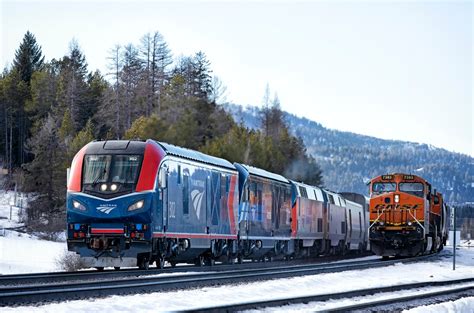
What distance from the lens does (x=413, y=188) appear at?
39.4m

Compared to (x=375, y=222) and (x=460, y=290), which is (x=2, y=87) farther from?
(x=460, y=290)

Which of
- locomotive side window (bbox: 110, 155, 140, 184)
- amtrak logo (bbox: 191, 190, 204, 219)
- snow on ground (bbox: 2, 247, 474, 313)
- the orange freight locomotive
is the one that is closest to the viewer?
snow on ground (bbox: 2, 247, 474, 313)

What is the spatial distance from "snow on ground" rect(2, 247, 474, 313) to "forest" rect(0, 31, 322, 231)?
1605 inches

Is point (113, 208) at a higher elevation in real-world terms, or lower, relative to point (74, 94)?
lower

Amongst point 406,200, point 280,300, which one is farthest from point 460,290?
point 406,200

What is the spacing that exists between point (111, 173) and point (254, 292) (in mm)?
6266

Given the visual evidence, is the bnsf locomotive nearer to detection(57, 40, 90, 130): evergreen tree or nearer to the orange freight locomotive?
the orange freight locomotive

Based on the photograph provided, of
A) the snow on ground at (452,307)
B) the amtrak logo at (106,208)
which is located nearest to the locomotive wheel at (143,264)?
the amtrak logo at (106,208)

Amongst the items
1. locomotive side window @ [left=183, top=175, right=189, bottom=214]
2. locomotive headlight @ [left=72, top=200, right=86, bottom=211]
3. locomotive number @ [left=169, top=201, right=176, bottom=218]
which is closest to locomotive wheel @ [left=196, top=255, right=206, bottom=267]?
locomotive side window @ [left=183, top=175, right=189, bottom=214]

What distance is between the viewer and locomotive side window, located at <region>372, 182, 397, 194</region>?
130ft

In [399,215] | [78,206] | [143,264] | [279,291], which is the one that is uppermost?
[78,206]

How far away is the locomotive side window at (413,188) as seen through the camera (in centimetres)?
3922

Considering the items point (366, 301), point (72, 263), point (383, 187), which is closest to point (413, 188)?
point (383, 187)

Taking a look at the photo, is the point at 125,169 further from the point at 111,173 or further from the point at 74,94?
the point at 74,94
